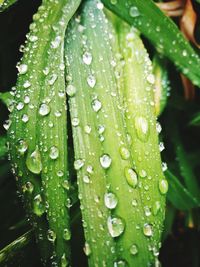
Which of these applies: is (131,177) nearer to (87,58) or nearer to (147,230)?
(147,230)

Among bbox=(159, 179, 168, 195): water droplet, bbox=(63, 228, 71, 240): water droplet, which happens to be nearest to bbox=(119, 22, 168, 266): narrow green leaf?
bbox=(159, 179, 168, 195): water droplet

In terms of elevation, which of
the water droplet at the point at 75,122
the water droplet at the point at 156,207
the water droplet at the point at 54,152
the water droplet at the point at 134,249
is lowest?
the water droplet at the point at 134,249

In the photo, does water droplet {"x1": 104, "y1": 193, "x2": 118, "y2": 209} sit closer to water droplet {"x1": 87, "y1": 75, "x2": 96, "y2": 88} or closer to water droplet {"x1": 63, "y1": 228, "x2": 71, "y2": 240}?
water droplet {"x1": 63, "y1": 228, "x2": 71, "y2": 240}

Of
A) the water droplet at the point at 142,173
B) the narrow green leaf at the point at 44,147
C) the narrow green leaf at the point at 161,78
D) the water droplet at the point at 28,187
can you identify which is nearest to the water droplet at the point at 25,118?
the narrow green leaf at the point at 44,147

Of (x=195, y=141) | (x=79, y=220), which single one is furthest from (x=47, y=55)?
(x=195, y=141)

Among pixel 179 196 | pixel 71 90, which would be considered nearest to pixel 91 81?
pixel 71 90

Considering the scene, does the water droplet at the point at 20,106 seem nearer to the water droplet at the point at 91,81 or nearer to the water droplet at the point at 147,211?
the water droplet at the point at 91,81
